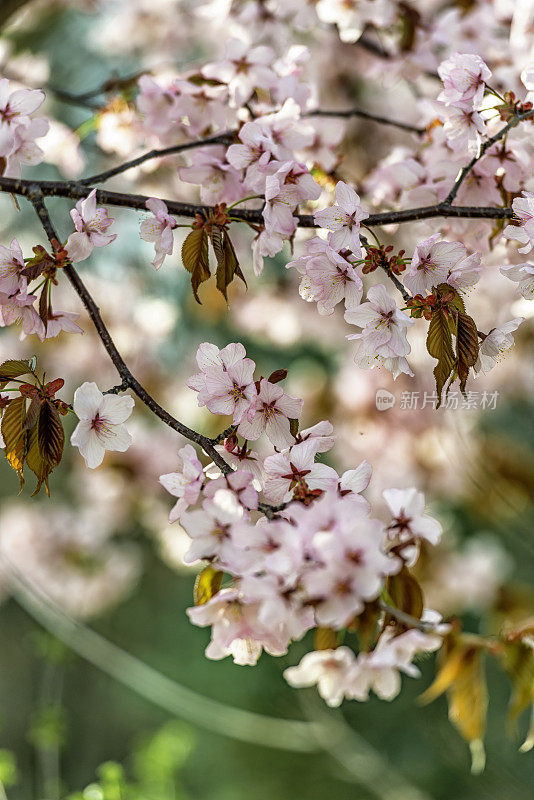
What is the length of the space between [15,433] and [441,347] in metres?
0.30

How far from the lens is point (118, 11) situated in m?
1.72

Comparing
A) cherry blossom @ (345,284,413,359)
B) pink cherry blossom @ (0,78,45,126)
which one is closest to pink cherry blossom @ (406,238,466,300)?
cherry blossom @ (345,284,413,359)

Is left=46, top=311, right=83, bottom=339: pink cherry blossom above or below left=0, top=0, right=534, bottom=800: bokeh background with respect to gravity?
above

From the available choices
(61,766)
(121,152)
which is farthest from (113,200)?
(61,766)

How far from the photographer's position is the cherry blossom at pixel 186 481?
501 mm

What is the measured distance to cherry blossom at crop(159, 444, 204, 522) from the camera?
50 centimetres

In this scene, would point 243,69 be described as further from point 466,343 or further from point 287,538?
point 287,538

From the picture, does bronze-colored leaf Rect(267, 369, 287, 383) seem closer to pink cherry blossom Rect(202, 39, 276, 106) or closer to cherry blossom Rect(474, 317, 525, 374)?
cherry blossom Rect(474, 317, 525, 374)

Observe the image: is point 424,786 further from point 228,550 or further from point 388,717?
point 228,550

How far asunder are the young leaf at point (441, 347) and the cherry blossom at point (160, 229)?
0.23 m

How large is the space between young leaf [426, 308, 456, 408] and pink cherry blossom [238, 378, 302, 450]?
0.35 feet

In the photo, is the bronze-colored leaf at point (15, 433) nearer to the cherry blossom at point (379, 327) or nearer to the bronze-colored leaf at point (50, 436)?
the bronze-colored leaf at point (50, 436)

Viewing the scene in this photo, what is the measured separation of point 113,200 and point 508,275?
0.32 metres

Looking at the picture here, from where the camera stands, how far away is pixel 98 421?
550 mm
